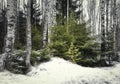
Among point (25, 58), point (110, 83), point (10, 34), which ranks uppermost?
point (10, 34)

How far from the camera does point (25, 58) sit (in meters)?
13.6

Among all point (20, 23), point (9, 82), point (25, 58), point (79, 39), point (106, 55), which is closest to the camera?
point (9, 82)

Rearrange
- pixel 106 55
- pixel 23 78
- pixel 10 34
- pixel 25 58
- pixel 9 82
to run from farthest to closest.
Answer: pixel 106 55 < pixel 25 58 < pixel 10 34 < pixel 23 78 < pixel 9 82

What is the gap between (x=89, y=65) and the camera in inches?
666

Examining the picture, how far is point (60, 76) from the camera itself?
40.0ft

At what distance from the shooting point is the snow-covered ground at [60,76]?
11.0m

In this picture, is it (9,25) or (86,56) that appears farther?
(86,56)

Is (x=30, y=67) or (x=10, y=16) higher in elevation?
(x=10, y=16)

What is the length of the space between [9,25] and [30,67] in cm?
249

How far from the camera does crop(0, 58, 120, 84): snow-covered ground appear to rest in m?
11.0

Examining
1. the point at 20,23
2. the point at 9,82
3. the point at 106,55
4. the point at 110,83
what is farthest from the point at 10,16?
the point at 20,23

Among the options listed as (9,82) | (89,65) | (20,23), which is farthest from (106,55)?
(20,23)

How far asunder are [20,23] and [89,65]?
12211mm

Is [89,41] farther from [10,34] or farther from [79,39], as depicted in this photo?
[10,34]
